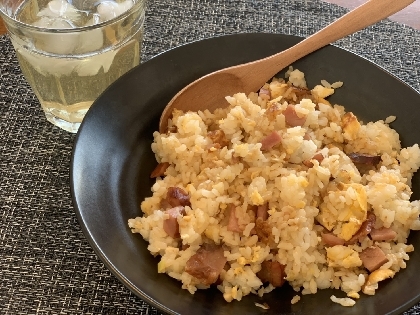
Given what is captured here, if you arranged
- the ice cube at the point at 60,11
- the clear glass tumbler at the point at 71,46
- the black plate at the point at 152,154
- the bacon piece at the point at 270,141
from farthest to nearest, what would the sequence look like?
the ice cube at the point at 60,11 → the clear glass tumbler at the point at 71,46 → the bacon piece at the point at 270,141 → the black plate at the point at 152,154

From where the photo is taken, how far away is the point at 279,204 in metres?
1.16

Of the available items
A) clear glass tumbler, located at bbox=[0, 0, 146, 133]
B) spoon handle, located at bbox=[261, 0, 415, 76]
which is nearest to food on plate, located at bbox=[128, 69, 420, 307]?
spoon handle, located at bbox=[261, 0, 415, 76]

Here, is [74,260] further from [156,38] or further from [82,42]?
[156,38]

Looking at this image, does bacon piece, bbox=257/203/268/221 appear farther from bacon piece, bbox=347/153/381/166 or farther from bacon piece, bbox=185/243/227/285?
bacon piece, bbox=347/153/381/166

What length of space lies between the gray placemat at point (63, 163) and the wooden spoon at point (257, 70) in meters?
0.39

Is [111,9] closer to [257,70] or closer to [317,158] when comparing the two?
[257,70]

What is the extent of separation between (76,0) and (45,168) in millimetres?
550

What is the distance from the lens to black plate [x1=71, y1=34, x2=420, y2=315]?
3.38 ft

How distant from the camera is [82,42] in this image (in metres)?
1.36

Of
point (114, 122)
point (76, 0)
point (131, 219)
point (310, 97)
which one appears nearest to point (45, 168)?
point (114, 122)

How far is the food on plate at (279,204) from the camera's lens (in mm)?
1097

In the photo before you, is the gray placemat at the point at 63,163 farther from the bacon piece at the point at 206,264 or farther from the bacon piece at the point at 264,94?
the bacon piece at the point at 264,94

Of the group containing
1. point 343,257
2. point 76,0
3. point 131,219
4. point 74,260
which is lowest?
point 74,260

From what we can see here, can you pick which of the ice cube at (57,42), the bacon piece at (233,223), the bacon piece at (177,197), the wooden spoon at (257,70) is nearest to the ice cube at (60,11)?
the ice cube at (57,42)
